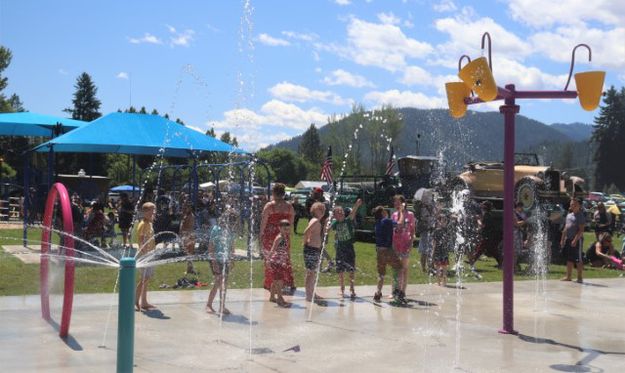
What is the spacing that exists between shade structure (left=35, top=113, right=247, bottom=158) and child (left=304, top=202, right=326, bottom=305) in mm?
6022

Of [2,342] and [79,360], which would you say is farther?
[2,342]

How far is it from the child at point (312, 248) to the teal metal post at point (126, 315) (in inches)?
224

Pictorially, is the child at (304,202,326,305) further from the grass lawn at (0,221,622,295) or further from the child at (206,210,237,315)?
the grass lawn at (0,221,622,295)

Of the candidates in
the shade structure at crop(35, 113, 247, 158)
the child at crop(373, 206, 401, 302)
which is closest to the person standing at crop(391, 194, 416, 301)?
the child at crop(373, 206, 401, 302)

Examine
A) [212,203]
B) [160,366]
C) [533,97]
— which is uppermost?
[533,97]

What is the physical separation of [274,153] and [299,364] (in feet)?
381

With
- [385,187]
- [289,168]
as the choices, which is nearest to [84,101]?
[289,168]

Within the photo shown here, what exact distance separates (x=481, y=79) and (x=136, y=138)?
31.4 feet

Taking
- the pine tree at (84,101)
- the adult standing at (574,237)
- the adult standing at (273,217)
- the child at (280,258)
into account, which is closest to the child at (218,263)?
the child at (280,258)

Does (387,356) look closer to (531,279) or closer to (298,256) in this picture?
(531,279)

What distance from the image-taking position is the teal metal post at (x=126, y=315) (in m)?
3.83

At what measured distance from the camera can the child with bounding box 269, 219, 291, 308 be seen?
9258 millimetres

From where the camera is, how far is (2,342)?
21.7ft

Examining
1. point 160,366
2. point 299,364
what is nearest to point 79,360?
point 160,366
